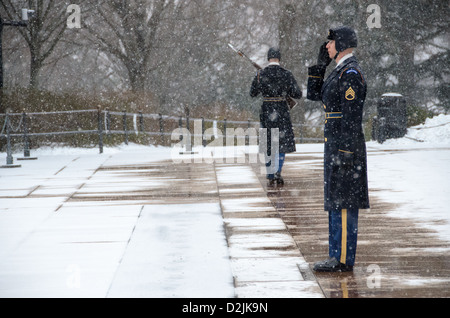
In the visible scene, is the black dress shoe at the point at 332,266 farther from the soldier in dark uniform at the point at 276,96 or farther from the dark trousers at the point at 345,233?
the soldier in dark uniform at the point at 276,96

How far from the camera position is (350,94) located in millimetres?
4961

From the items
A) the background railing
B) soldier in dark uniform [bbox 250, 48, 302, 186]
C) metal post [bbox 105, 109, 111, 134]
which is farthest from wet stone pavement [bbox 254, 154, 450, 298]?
metal post [bbox 105, 109, 111, 134]

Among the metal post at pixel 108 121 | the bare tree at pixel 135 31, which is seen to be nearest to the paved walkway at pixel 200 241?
the metal post at pixel 108 121

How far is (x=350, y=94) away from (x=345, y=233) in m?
1.06

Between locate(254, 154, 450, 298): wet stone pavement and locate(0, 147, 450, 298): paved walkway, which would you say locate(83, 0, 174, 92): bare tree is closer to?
locate(0, 147, 450, 298): paved walkway

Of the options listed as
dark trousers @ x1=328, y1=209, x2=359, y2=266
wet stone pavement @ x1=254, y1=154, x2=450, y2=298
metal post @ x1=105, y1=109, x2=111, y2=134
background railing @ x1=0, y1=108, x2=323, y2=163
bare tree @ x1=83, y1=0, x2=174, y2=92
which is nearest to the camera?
wet stone pavement @ x1=254, y1=154, x2=450, y2=298

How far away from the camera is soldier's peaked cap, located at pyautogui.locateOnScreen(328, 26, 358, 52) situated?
16.5 feet

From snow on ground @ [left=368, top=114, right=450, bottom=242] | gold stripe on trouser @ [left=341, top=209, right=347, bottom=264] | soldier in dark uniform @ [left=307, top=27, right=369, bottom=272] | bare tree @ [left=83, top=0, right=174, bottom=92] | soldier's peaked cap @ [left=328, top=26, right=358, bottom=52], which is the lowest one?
snow on ground @ [left=368, top=114, right=450, bottom=242]

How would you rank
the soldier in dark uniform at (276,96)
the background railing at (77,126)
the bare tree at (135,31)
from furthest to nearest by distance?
1. the bare tree at (135,31)
2. the background railing at (77,126)
3. the soldier in dark uniform at (276,96)

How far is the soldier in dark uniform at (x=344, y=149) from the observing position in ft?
16.4

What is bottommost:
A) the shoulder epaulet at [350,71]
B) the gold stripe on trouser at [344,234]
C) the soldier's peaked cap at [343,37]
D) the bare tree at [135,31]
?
the gold stripe on trouser at [344,234]

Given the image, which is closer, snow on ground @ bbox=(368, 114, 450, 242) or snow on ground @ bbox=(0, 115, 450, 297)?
snow on ground @ bbox=(0, 115, 450, 297)

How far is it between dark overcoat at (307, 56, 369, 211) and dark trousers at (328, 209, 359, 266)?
8 cm
